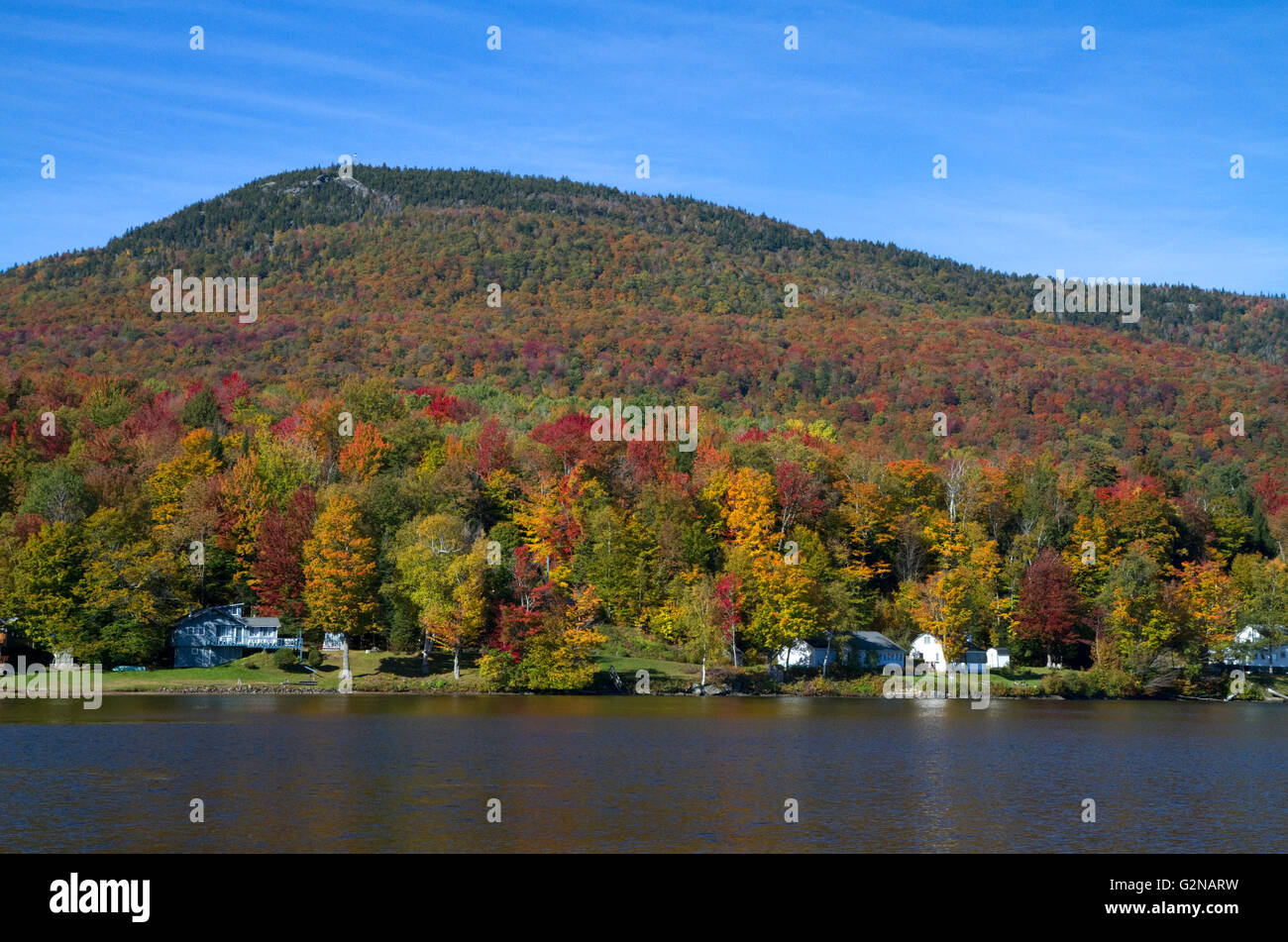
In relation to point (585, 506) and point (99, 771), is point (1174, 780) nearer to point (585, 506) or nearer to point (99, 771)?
point (99, 771)

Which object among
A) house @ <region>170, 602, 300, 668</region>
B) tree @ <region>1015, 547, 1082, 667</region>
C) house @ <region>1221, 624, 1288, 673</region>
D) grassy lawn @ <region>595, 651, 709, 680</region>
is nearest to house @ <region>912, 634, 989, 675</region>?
tree @ <region>1015, 547, 1082, 667</region>

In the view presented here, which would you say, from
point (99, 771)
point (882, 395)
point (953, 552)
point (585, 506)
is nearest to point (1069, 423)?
point (882, 395)

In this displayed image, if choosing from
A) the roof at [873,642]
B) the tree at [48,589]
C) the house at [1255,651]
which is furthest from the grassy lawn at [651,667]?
the house at [1255,651]

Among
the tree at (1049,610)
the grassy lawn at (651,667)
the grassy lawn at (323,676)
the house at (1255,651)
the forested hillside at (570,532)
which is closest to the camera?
the grassy lawn at (323,676)

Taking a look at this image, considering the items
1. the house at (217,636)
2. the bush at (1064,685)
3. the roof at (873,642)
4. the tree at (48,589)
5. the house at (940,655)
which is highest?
the tree at (48,589)

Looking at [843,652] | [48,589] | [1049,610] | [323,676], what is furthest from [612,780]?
[1049,610]

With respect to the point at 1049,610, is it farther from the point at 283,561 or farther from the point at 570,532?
the point at 283,561

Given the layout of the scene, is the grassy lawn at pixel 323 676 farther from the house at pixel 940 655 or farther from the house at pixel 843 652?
the house at pixel 940 655
